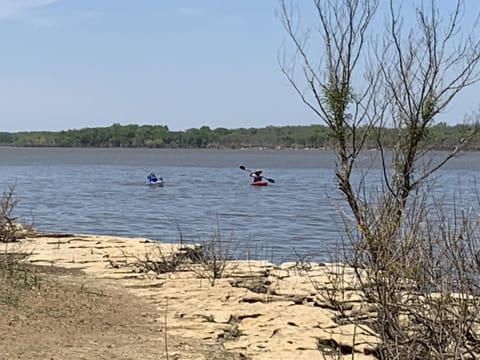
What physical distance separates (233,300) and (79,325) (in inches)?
95.3

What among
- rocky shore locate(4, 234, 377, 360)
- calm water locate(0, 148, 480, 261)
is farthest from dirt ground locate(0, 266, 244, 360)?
calm water locate(0, 148, 480, 261)

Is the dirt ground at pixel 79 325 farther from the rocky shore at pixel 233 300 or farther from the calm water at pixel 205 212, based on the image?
the calm water at pixel 205 212

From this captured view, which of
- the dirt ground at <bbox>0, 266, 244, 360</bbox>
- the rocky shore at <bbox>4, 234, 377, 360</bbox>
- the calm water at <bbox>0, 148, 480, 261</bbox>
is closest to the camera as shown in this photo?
the dirt ground at <bbox>0, 266, 244, 360</bbox>

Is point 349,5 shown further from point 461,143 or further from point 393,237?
point 393,237

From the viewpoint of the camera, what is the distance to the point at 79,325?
938cm

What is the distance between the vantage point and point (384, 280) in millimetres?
7008

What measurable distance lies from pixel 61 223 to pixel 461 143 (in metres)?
20.7

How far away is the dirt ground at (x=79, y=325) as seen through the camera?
8.34m

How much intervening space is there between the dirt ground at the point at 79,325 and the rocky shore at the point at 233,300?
0.16 metres

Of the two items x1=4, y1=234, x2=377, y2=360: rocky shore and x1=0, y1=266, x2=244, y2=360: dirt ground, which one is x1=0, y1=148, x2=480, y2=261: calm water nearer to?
x1=4, y1=234, x2=377, y2=360: rocky shore

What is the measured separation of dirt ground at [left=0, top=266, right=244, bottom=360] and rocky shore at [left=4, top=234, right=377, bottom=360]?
160mm

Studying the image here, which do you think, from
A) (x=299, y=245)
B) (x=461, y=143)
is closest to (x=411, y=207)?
(x=461, y=143)

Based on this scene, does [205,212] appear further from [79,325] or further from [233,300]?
[79,325]

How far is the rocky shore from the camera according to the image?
28.9 ft
